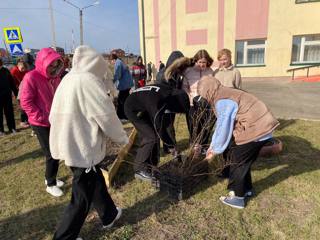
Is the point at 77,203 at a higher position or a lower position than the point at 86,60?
lower

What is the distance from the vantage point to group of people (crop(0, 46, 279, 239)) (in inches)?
86.1

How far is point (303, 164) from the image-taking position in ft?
13.4

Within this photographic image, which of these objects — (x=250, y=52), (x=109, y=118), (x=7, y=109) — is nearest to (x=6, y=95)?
(x=7, y=109)

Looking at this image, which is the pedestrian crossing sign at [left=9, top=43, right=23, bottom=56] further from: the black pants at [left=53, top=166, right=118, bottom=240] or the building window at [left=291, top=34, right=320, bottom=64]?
the building window at [left=291, top=34, right=320, bottom=64]

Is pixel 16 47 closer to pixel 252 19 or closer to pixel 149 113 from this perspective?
pixel 149 113

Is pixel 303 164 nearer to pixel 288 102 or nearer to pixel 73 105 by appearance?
pixel 73 105

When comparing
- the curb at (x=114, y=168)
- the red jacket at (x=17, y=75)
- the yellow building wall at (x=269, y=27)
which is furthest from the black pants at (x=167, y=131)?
the yellow building wall at (x=269, y=27)

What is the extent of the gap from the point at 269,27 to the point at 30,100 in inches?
550

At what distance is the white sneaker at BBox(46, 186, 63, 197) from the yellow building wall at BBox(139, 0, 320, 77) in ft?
43.4

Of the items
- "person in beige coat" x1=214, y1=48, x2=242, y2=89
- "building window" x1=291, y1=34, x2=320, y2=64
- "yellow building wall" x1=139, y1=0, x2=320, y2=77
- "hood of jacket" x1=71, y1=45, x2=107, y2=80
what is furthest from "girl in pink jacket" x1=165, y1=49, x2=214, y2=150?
"building window" x1=291, y1=34, x2=320, y2=64

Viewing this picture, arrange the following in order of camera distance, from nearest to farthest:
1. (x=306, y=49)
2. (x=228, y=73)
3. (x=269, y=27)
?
(x=228, y=73)
(x=269, y=27)
(x=306, y=49)

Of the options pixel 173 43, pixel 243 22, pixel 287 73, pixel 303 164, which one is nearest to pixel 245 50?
pixel 243 22

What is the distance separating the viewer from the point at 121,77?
23.0 feet

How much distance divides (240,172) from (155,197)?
1.09 metres
